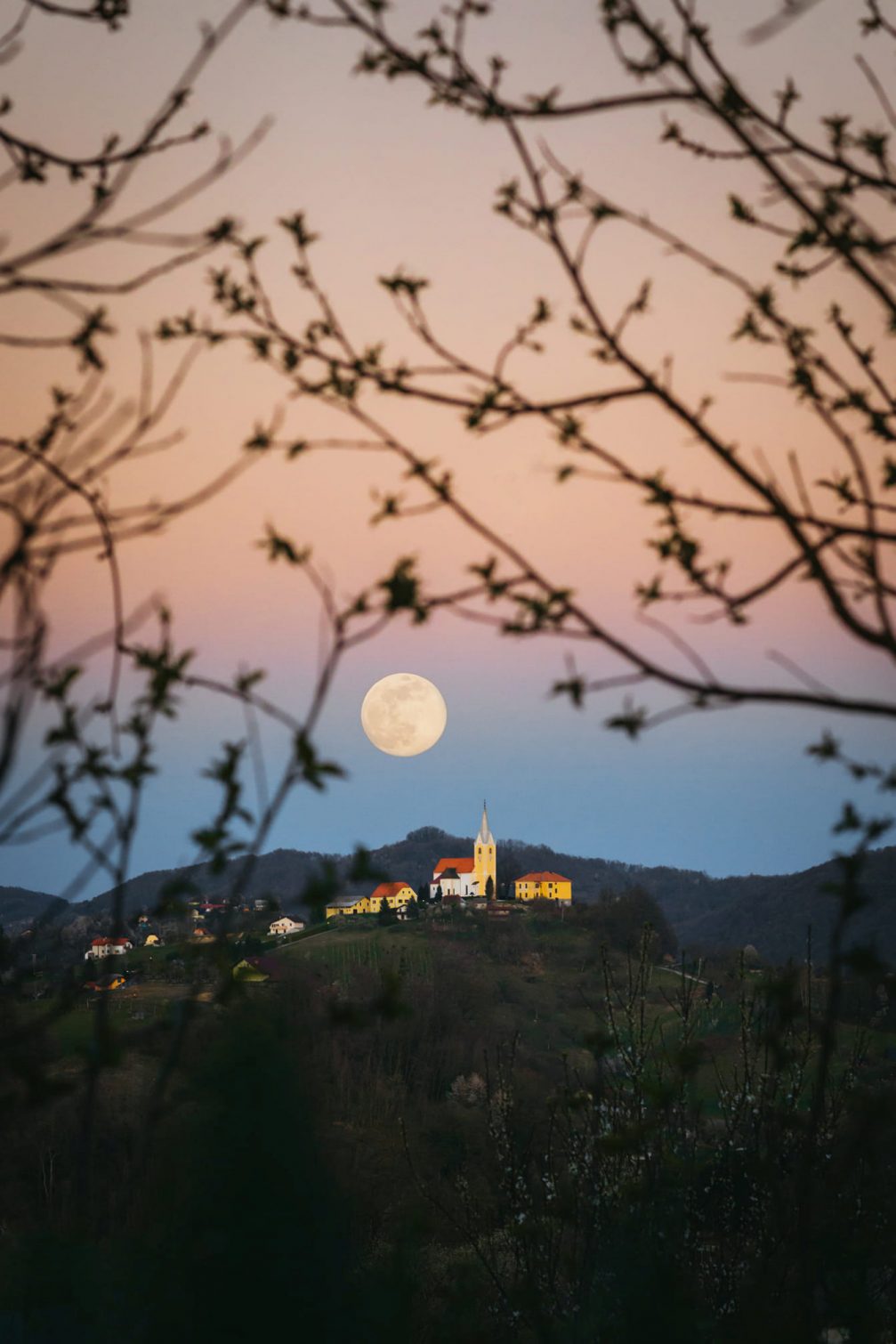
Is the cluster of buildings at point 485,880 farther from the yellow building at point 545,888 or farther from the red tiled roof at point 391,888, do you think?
the red tiled roof at point 391,888

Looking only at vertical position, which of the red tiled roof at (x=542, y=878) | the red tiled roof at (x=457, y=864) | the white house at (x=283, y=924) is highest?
the red tiled roof at (x=457, y=864)

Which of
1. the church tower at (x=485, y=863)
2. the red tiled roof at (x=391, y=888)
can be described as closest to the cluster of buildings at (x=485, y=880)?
the church tower at (x=485, y=863)

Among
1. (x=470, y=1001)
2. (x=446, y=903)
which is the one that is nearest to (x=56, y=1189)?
(x=470, y=1001)

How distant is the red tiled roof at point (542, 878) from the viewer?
313 feet

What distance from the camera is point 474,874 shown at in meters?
95.1

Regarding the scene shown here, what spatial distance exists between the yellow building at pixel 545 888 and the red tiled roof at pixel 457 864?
4107 mm

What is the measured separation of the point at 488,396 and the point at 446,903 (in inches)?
3307

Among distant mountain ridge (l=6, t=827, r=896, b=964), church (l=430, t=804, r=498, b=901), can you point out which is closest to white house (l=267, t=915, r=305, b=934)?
distant mountain ridge (l=6, t=827, r=896, b=964)

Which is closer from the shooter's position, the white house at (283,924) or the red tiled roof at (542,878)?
the white house at (283,924)

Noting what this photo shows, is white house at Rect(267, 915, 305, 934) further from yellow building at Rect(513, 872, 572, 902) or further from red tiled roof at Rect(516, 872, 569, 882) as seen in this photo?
red tiled roof at Rect(516, 872, 569, 882)

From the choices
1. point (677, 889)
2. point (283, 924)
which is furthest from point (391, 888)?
point (677, 889)

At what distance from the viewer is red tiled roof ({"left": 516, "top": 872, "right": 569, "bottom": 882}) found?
3755 inches

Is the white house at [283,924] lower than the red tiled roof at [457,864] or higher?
lower

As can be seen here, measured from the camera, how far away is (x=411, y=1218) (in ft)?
10.2
